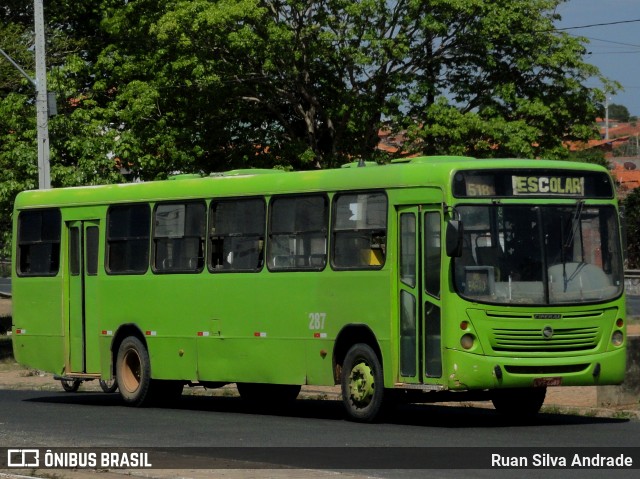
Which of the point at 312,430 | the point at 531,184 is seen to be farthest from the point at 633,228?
the point at 312,430

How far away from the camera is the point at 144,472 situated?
11.9 m

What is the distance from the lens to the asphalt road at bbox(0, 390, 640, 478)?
1422cm

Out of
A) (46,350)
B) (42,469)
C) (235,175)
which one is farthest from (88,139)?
(42,469)

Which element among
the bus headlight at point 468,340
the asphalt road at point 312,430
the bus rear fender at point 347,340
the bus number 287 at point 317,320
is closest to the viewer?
the asphalt road at point 312,430

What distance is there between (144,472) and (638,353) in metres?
9.00

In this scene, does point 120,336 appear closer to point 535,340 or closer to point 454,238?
point 454,238

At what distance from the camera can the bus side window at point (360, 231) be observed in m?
17.2

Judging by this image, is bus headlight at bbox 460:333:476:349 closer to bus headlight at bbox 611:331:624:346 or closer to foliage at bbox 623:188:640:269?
bus headlight at bbox 611:331:624:346

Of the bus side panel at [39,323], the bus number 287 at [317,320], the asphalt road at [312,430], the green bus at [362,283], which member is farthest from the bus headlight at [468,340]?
the bus side panel at [39,323]

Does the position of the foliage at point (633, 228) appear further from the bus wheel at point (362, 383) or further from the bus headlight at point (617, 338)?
the bus wheel at point (362, 383)

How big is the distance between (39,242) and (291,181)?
5788 mm

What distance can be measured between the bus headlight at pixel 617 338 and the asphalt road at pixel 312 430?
2.96ft

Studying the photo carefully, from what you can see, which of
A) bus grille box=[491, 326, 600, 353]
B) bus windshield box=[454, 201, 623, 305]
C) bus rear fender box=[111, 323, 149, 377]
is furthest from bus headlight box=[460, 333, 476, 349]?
bus rear fender box=[111, 323, 149, 377]

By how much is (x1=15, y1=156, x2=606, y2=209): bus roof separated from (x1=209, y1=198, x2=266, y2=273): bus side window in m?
0.17
